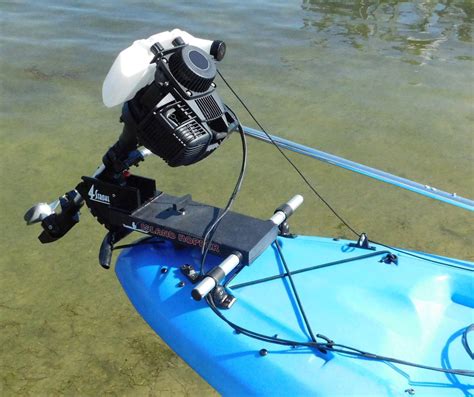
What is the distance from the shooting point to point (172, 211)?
2172 mm

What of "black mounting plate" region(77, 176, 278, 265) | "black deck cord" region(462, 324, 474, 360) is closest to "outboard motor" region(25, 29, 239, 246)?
"black mounting plate" region(77, 176, 278, 265)

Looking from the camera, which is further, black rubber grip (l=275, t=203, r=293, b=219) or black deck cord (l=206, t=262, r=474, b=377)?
black rubber grip (l=275, t=203, r=293, b=219)

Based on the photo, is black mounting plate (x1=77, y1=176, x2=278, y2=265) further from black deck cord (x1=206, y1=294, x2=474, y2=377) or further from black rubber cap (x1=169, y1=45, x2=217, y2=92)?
black rubber cap (x1=169, y1=45, x2=217, y2=92)

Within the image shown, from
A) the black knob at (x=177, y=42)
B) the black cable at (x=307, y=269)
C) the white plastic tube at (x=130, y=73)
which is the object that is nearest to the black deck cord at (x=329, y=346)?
the black cable at (x=307, y=269)

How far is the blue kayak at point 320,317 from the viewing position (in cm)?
179

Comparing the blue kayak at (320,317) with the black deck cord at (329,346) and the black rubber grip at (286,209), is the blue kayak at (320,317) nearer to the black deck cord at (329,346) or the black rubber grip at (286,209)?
the black deck cord at (329,346)

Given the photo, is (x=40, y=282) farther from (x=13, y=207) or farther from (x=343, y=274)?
(x=343, y=274)

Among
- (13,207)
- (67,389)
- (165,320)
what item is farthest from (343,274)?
(13,207)

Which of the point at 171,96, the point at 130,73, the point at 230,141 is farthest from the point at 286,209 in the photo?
the point at 230,141

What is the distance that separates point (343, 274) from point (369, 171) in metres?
0.45

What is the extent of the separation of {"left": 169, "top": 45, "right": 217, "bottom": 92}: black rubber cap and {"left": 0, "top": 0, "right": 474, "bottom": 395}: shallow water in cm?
154

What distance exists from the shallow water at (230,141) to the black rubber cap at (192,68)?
1.54 meters

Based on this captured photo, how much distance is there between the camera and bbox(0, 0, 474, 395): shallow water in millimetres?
2830

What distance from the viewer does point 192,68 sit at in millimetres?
1722
